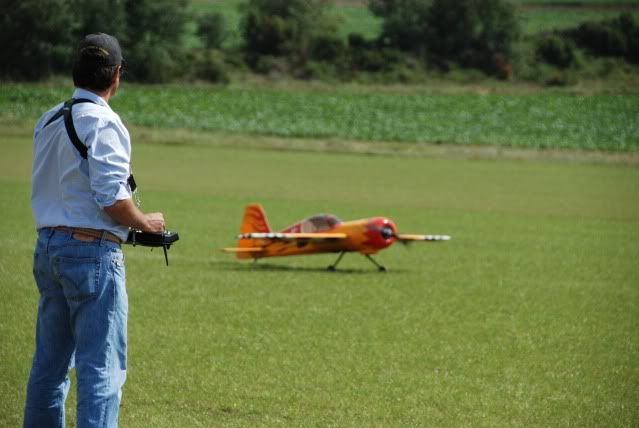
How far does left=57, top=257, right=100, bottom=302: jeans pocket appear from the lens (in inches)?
199

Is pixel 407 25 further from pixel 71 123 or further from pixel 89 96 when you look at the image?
pixel 71 123

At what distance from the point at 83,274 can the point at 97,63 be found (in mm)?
970

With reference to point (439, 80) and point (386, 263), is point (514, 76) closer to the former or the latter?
point (439, 80)

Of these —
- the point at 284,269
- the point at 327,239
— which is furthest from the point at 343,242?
the point at 284,269

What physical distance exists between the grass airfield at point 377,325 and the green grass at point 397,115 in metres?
24.8

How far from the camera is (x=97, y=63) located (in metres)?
5.16

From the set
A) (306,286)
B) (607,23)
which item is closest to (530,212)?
(306,286)

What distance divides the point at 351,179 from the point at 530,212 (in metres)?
8.04

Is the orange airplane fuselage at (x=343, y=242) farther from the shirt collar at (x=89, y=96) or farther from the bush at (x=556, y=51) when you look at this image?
the bush at (x=556, y=51)

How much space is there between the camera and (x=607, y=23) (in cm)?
7338

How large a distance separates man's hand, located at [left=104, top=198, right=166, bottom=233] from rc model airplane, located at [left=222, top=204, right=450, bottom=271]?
10.5 metres

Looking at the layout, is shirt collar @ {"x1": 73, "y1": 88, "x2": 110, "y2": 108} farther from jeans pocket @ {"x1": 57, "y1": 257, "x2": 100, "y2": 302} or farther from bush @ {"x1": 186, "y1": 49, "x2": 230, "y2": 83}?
bush @ {"x1": 186, "y1": 49, "x2": 230, "y2": 83}

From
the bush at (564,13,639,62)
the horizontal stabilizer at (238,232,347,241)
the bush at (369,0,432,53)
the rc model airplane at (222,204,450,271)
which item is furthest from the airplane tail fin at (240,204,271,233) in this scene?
the bush at (369,0,432,53)

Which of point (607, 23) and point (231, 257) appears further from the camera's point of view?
point (607, 23)
